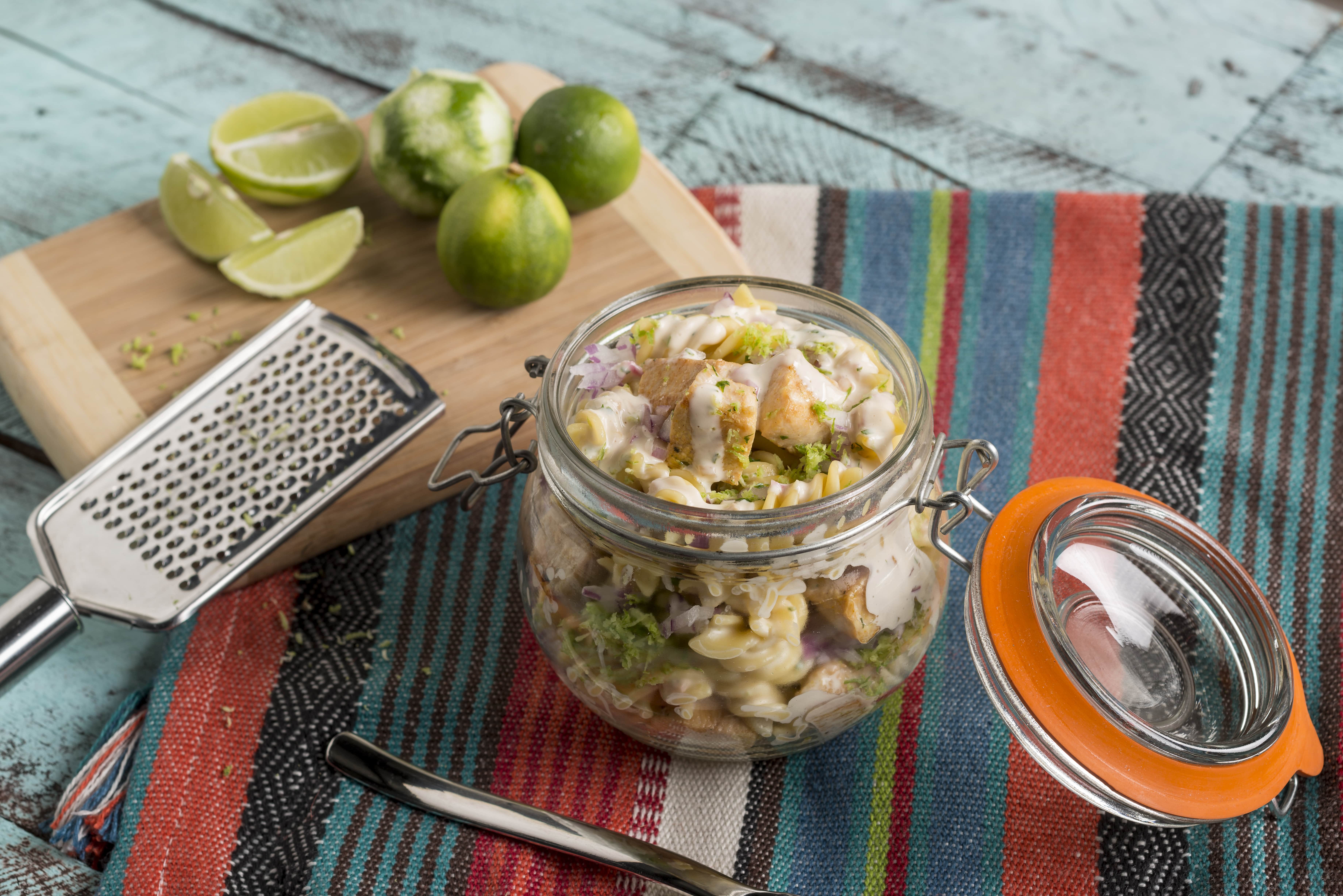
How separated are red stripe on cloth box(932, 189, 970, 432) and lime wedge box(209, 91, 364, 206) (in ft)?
3.63

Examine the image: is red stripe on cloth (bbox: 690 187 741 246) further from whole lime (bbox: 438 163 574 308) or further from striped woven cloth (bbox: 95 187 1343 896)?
whole lime (bbox: 438 163 574 308)

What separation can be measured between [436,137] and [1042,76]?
4.66 ft

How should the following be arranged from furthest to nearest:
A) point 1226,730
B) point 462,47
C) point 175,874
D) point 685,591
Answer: point 462,47
point 175,874
point 1226,730
point 685,591

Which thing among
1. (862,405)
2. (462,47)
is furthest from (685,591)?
(462,47)

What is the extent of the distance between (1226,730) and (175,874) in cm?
127

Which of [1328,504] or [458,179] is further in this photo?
[458,179]

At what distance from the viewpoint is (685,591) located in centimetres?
111

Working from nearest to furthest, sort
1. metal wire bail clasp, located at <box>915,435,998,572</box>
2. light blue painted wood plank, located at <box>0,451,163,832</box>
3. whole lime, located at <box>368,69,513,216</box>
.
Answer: metal wire bail clasp, located at <box>915,435,998,572</box>
light blue painted wood plank, located at <box>0,451,163,832</box>
whole lime, located at <box>368,69,513,216</box>

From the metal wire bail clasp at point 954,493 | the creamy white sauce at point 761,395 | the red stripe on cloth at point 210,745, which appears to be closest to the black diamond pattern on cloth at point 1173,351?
the metal wire bail clasp at point 954,493

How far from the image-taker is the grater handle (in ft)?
4.44

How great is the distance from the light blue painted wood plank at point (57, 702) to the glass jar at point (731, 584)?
26.3 inches

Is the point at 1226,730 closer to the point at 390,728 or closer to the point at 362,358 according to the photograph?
the point at 390,728

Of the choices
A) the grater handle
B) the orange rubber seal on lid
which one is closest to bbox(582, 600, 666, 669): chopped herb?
the orange rubber seal on lid

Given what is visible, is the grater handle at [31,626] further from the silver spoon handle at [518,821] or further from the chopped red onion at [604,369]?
the chopped red onion at [604,369]
